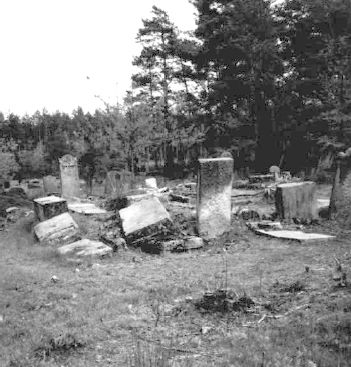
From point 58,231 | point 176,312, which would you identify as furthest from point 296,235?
point 58,231

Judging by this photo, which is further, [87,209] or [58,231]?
[87,209]

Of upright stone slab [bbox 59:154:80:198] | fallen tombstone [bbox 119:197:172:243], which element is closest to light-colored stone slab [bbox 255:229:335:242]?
fallen tombstone [bbox 119:197:172:243]

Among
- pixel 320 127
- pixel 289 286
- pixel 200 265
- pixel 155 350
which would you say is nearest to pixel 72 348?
pixel 155 350

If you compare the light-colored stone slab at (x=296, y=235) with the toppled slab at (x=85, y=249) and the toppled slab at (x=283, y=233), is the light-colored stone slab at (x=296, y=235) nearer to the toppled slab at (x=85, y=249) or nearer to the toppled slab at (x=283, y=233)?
the toppled slab at (x=283, y=233)

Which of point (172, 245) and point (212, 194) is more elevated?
point (212, 194)

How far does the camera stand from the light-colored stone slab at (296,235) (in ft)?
27.3

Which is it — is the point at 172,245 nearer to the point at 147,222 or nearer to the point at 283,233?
the point at 147,222

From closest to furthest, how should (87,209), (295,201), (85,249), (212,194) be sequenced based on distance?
1. (85,249)
2. (212,194)
3. (295,201)
4. (87,209)

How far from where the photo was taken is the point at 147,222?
8992mm

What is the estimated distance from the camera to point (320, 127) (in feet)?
78.3

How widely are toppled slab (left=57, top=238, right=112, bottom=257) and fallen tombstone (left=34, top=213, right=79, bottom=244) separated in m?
0.79

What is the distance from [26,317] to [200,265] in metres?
3.20

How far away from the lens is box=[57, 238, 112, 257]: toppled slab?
8250mm

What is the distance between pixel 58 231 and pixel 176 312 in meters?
5.54
